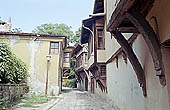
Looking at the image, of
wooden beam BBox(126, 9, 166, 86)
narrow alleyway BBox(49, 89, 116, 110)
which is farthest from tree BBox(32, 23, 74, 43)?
wooden beam BBox(126, 9, 166, 86)

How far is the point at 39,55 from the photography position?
1380 centimetres

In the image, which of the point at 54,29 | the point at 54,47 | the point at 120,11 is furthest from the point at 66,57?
the point at 54,29

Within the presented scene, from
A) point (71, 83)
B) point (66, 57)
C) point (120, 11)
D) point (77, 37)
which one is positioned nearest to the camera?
point (120, 11)

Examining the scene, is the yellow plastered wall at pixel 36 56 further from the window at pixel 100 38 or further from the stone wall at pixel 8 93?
the window at pixel 100 38

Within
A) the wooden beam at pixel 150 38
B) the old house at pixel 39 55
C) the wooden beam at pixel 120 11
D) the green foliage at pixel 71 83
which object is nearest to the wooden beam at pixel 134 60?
the wooden beam at pixel 120 11

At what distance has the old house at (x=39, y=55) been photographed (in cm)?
1337

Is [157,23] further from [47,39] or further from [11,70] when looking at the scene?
[47,39]

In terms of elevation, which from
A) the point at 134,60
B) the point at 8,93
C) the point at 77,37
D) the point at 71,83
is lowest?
the point at 71,83

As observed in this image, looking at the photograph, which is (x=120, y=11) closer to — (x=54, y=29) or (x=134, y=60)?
(x=134, y=60)

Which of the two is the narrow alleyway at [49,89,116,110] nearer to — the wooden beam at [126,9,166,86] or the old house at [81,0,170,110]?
the old house at [81,0,170,110]

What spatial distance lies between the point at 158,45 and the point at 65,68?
1674 centimetres

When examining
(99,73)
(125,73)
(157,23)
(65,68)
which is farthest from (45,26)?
(157,23)

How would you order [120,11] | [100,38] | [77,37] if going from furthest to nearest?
[77,37]
[100,38]
[120,11]

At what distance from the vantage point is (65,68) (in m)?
19.2
